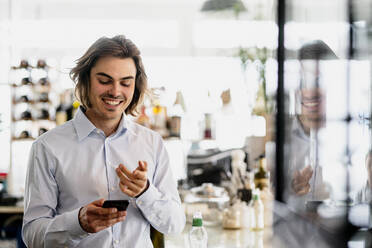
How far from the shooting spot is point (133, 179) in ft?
4.96

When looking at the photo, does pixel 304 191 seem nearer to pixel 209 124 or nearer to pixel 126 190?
pixel 126 190

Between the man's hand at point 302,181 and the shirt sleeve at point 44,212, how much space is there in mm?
733

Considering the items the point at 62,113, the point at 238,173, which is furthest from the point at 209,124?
the point at 238,173

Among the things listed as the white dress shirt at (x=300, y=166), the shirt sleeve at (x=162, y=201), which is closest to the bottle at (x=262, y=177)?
the white dress shirt at (x=300, y=166)

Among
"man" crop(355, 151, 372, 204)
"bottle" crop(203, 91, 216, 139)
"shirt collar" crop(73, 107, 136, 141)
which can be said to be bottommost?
"bottle" crop(203, 91, 216, 139)

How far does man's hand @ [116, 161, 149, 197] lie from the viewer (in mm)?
1501

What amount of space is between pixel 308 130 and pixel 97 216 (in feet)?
2.35

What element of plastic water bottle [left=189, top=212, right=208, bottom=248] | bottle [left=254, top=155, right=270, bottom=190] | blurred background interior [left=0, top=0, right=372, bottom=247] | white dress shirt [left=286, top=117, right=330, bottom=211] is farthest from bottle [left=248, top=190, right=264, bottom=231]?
white dress shirt [left=286, top=117, right=330, bottom=211]

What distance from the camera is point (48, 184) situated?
159 cm

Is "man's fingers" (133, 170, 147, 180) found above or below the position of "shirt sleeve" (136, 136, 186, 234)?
above

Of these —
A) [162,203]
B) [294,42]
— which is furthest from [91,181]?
[294,42]

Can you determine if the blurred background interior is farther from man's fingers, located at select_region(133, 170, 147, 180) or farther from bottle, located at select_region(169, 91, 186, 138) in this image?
man's fingers, located at select_region(133, 170, 147, 180)

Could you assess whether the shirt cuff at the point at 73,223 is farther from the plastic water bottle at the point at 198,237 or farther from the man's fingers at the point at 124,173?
the plastic water bottle at the point at 198,237

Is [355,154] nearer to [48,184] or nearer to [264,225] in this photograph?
[48,184]
